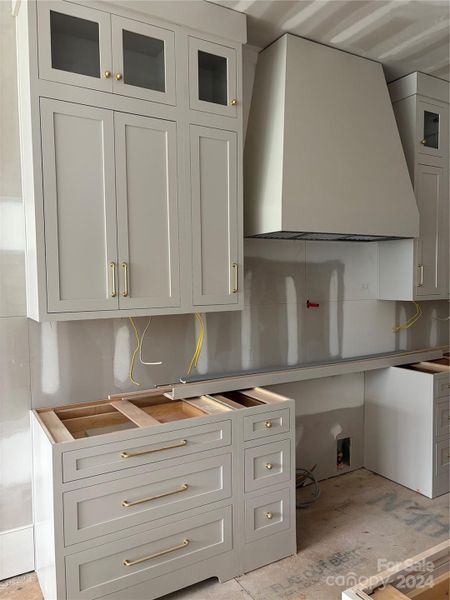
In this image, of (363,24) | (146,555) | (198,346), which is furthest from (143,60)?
(146,555)

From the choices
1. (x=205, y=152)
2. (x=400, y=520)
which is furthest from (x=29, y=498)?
(x=400, y=520)

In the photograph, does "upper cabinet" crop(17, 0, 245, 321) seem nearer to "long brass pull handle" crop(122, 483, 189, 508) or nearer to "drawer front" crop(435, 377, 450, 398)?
"long brass pull handle" crop(122, 483, 189, 508)

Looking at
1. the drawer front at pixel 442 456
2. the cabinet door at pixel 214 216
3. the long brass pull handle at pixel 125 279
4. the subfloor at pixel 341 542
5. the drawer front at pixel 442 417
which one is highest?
the cabinet door at pixel 214 216

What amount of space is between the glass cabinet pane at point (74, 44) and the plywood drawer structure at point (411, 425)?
258 cm

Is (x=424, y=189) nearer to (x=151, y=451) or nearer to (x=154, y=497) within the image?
(x=151, y=451)

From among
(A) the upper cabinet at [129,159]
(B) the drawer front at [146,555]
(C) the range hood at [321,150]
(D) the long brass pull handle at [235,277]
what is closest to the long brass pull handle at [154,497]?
(B) the drawer front at [146,555]

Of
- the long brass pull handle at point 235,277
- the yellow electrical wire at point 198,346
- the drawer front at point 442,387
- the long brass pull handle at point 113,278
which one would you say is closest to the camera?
the long brass pull handle at point 113,278

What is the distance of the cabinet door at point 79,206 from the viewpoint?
5.93 feet

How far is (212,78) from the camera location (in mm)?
2189

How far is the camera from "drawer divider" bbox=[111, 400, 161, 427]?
6.27ft

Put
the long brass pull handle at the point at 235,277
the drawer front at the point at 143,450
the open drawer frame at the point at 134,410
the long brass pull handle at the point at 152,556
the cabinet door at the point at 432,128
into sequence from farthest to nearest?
the cabinet door at the point at 432,128 < the long brass pull handle at the point at 235,277 < the open drawer frame at the point at 134,410 < the long brass pull handle at the point at 152,556 < the drawer front at the point at 143,450

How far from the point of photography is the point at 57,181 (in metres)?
1.82

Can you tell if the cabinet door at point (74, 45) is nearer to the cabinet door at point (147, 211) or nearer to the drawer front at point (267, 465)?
the cabinet door at point (147, 211)

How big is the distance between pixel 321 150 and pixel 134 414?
5.46ft
